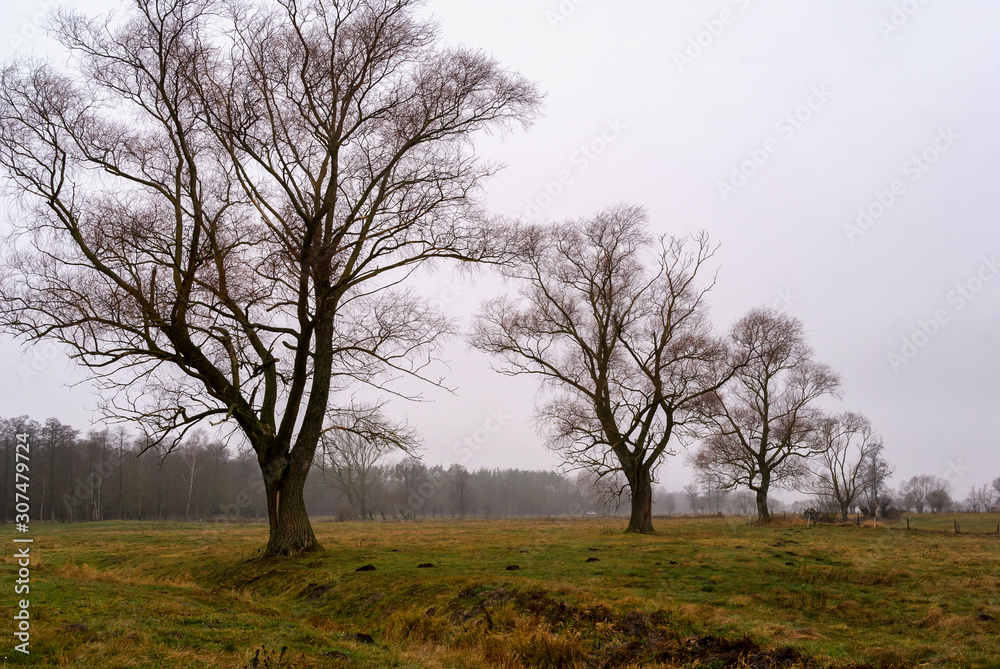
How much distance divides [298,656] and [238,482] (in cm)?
9482

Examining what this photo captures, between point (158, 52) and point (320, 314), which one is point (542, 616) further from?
point (158, 52)

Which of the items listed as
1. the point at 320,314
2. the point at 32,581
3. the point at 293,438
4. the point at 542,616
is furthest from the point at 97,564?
the point at 542,616

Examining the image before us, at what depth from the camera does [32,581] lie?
10188 mm

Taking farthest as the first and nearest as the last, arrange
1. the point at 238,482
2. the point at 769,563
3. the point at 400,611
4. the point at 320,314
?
1. the point at 238,482
2. the point at 320,314
3. the point at 769,563
4. the point at 400,611

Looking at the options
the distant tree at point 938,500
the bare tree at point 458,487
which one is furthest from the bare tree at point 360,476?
the distant tree at point 938,500

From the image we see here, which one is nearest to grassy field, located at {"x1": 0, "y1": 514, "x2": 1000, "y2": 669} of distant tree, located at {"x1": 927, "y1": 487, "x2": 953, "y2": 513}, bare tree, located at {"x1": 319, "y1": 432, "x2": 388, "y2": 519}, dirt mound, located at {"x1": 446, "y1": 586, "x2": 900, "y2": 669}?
dirt mound, located at {"x1": 446, "y1": 586, "x2": 900, "y2": 669}

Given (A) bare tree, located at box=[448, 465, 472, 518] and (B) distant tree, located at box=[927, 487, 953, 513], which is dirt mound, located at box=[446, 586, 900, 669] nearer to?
(A) bare tree, located at box=[448, 465, 472, 518]

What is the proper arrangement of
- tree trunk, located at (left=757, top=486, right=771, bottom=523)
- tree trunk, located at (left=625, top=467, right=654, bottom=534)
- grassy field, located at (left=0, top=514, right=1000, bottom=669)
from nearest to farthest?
grassy field, located at (left=0, top=514, right=1000, bottom=669)
tree trunk, located at (left=625, top=467, right=654, bottom=534)
tree trunk, located at (left=757, top=486, right=771, bottom=523)

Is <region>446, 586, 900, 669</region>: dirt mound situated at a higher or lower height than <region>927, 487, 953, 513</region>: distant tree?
higher

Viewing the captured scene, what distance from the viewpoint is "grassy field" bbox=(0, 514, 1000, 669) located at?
6.82 m

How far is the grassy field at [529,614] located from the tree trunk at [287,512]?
3.55ft

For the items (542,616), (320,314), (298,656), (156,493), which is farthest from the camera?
(156,493)

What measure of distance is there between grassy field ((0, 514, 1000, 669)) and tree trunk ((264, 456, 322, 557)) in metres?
1.08

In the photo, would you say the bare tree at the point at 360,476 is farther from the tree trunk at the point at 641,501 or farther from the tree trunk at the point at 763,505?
the tree trunk at the point at 763,505
